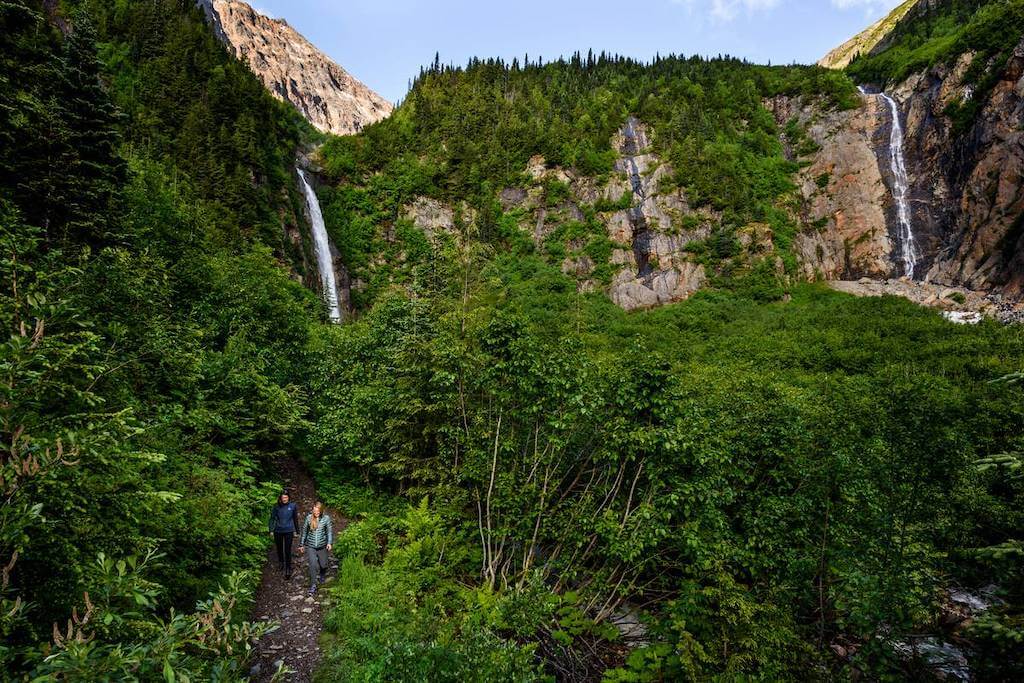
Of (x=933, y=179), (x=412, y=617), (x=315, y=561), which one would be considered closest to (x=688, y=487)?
(x=412, y=617)

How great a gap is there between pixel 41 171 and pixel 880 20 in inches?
7340

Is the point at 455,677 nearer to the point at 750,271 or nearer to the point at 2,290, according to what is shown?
the point at 2,290

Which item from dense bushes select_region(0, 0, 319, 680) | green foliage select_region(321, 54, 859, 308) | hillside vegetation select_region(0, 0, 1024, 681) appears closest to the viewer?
dense bushes select_region(0, 0, 319, 680)

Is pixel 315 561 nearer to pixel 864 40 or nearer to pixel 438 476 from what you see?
pixel 438 476

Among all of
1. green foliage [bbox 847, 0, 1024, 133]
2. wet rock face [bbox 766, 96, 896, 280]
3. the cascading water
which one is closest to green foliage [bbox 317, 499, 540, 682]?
the cascading water

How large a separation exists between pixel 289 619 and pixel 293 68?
540 feet

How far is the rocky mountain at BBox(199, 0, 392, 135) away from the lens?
402 ft

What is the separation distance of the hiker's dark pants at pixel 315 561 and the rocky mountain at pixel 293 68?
4928 inches

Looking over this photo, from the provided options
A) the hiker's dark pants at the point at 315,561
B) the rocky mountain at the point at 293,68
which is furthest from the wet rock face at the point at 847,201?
the rocky mountain at the point at 293,68

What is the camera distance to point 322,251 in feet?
146

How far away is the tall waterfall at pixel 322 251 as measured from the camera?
42.1 metres

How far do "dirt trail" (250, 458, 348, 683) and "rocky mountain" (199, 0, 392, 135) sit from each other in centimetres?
12488

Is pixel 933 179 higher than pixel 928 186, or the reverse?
pixel 933 179

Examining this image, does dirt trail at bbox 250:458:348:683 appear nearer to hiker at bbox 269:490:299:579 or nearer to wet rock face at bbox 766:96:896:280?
hiker at bbox 269:490:299:579
